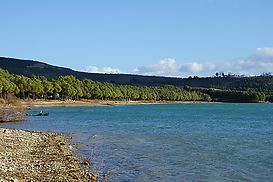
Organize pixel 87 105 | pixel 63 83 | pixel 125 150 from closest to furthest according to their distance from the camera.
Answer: pixel 125 150 < pixel 63 83 < pixel 87 105

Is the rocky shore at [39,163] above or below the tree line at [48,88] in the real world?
below

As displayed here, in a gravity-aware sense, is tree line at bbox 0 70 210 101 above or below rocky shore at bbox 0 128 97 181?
above

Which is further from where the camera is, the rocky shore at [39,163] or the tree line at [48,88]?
the tree line at [48,88]

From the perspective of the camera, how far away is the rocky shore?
23495 millimetres

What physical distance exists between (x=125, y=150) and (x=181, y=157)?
5.67 meters

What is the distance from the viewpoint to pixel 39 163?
28.5m

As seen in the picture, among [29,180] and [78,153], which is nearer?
[29,180]

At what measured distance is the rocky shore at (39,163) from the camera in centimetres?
2350

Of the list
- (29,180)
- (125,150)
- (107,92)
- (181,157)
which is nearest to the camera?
(29,180)

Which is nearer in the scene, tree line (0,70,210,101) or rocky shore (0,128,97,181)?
rocky shore (0,128,97,181)

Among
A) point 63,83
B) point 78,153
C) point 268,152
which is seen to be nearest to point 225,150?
point 268,152

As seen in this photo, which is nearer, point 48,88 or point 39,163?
point 39,163

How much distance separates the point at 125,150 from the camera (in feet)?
133

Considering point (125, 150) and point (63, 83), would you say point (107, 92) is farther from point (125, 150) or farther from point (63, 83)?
point (125, 150)
